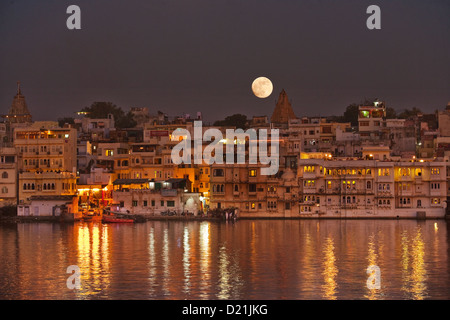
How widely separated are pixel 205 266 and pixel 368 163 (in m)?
26.3

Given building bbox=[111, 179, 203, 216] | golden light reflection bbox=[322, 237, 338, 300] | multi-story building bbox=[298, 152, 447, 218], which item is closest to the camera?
golden light reflection bbox=[322, 237, 338, 300]

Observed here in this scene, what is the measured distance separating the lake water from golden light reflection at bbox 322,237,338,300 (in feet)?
0.14

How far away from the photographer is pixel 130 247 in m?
42.1

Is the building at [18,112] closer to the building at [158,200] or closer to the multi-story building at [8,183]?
the multi-story building at [8,183]

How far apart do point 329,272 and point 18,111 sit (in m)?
63.1

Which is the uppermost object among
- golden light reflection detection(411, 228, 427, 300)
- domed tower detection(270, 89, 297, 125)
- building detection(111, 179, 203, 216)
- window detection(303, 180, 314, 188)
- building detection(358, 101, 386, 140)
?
domed tower detection(270, 89, 297, 125)

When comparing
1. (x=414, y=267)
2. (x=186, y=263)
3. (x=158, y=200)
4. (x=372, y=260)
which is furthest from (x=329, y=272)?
(x=158, y=200)

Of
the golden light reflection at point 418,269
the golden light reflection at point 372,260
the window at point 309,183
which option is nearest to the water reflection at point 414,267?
the golden light reflection at point 418,269

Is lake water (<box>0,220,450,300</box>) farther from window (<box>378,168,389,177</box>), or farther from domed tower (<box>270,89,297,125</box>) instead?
domed tower (<box>270,89,297,125</box>)

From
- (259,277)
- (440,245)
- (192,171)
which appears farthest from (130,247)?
(192,171)

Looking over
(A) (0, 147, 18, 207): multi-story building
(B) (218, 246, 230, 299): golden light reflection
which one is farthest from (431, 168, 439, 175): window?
(A) (0, 147, 18, 207): multi-story building

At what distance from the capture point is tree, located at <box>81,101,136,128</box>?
92.2 meters

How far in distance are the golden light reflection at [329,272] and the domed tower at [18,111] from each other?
51.7 metres

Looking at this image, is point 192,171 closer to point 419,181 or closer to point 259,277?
point 419,181
